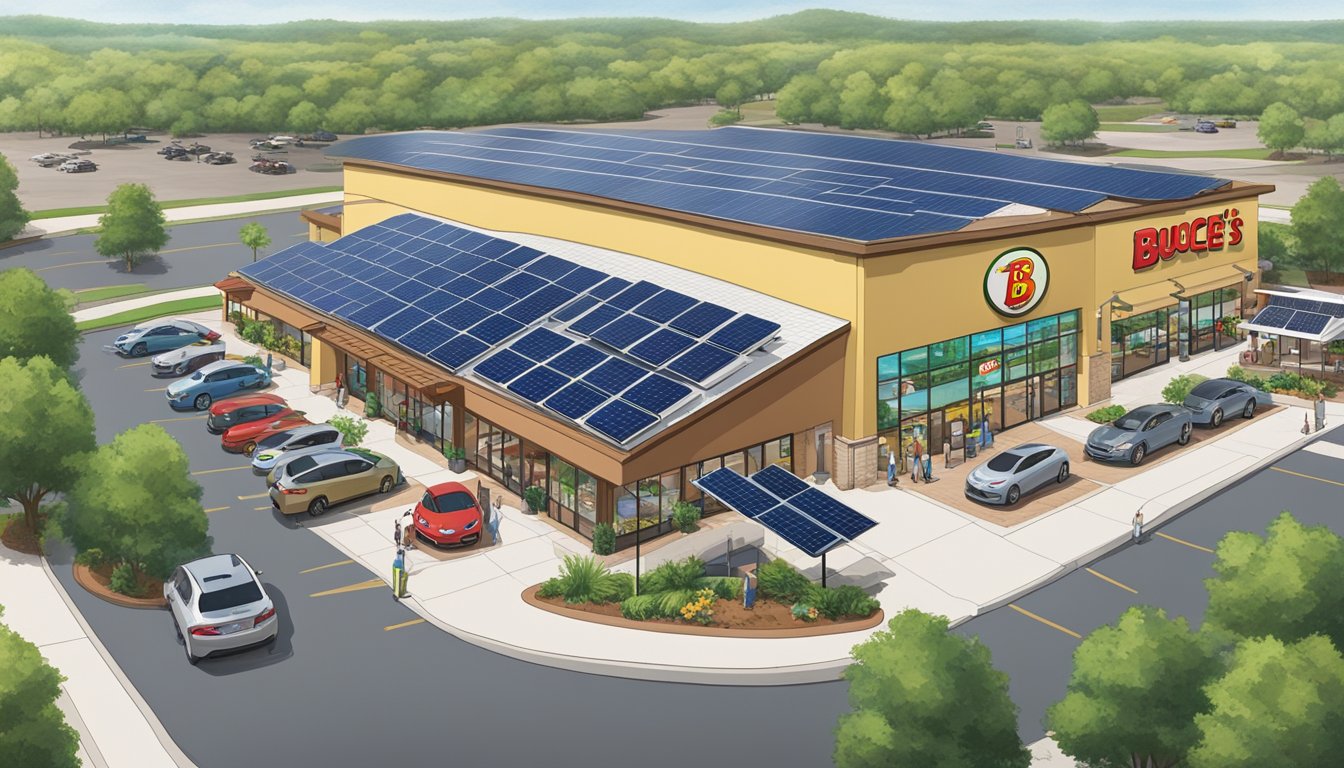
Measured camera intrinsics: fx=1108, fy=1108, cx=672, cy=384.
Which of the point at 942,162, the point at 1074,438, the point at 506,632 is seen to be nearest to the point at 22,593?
the point at 506,632

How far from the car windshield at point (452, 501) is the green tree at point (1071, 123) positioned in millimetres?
144382

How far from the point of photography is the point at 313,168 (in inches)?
5901

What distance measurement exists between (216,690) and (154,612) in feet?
18.4

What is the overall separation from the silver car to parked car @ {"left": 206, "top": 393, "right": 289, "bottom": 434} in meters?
29.0

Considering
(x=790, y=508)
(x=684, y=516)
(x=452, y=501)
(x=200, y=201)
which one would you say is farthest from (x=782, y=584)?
(x=200, y=201)

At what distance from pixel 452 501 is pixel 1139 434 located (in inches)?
989

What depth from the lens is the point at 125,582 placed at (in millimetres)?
31922

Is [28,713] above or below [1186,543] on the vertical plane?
above

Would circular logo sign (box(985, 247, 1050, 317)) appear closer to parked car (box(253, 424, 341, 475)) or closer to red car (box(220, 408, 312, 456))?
parked car (box(253, 424, 341, 475))

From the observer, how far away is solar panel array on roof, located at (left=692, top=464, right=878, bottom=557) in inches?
1193

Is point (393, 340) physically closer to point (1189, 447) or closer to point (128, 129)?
point (1189, 447)

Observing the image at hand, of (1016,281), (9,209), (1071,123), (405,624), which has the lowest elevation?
(405,624)

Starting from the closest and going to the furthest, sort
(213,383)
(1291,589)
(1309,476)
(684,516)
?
(1291,589) → (684,516) → (1309,476) → (213,383)

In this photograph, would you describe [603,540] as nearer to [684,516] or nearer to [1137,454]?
[684,516]
